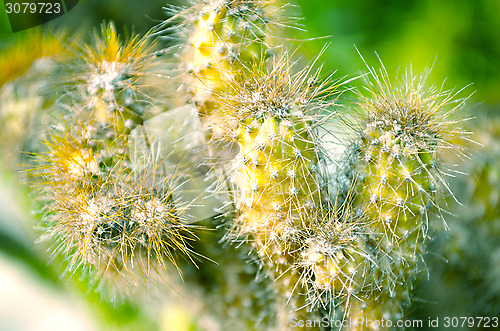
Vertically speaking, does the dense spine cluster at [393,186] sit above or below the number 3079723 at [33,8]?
below

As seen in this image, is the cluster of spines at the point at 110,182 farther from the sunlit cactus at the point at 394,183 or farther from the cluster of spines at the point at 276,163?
the sunlit cactus at the point at 394,183

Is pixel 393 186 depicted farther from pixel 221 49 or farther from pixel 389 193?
pixel 221 49

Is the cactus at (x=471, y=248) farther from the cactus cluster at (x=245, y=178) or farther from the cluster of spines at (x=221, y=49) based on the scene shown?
the cluster of spines at (x=221, y=49)

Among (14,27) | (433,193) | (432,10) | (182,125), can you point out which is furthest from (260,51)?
(432,10)

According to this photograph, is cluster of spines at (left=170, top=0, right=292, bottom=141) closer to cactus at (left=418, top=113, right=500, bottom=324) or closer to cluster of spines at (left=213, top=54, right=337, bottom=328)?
cluster of spines at (left=213, top=54, right=337, bottom=328)

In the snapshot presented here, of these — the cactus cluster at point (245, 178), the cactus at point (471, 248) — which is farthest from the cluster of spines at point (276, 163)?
the cactus at point (471, 248)

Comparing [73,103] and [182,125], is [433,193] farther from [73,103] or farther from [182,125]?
[73,103]

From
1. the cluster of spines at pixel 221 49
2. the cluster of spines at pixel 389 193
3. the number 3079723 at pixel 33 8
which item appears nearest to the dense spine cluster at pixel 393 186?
the cluster of spines at pixel 389 193

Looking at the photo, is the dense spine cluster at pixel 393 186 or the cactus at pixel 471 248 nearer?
the dense spine cluster at pixel 393 186

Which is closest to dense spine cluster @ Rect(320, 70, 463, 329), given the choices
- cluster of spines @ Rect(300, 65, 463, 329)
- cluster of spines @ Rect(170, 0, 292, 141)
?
cluster of spines @ Rect(300, 65, 463, 329)
